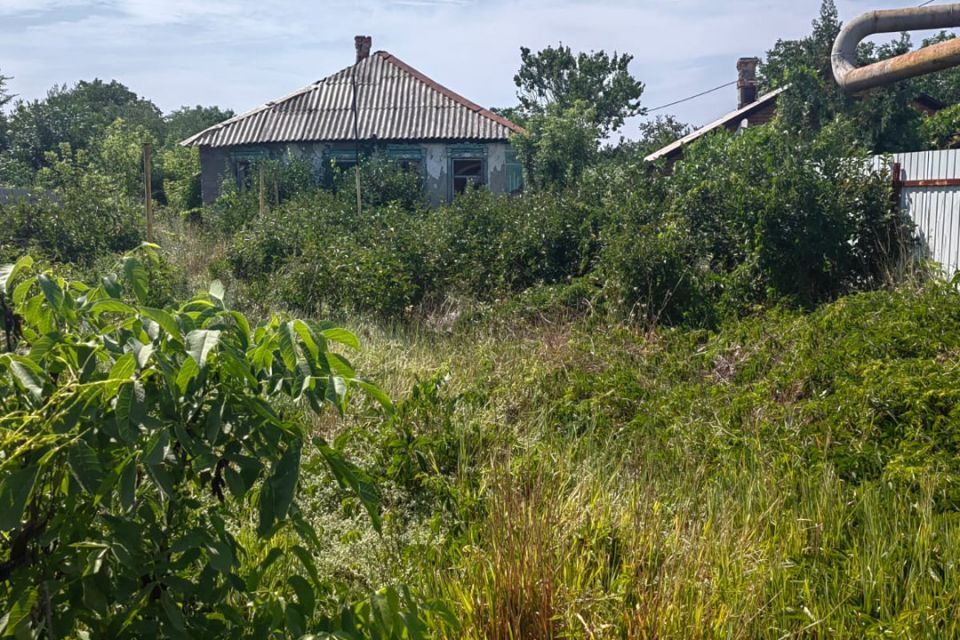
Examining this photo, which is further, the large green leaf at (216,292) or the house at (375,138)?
the house at (375,138)

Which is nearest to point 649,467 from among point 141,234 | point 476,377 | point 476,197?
point 476,377

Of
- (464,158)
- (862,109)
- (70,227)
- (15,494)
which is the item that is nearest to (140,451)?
(15,494)

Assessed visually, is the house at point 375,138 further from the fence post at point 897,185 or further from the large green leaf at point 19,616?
the large green leaf at point 19,616

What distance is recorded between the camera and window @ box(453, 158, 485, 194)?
24.9m

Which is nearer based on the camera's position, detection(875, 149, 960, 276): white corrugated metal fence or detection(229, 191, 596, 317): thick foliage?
detection(875, 149, 960, 276): white corrugated metal fence

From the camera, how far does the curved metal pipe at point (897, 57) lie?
13.6 feet

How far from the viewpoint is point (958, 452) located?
502cm

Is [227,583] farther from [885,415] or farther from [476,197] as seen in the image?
[476,197]

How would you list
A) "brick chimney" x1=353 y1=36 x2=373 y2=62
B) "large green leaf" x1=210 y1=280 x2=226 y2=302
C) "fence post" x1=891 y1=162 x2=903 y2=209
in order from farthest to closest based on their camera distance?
"brick chimney" x1=353 y1=36 x2=373 y2=62 → "fence post" x1=891 y1=162 x2=903 y2=209 → "large green leaf" x1=210 y1=280 x2=226 y2=302

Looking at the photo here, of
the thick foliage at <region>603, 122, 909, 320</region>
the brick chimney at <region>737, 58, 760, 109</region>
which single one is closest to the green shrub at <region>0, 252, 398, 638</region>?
the thick foliage at <region>603, 122, 909, 320</region>

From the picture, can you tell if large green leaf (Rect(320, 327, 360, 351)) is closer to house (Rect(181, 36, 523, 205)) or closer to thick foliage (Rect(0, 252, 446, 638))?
thick foliage (Rect(0, 252, 446, 638))

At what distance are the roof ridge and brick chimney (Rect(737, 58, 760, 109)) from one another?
10347 mm

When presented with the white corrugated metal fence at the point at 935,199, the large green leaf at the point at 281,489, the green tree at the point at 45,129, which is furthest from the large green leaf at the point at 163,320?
the green tree at the point at 45,129

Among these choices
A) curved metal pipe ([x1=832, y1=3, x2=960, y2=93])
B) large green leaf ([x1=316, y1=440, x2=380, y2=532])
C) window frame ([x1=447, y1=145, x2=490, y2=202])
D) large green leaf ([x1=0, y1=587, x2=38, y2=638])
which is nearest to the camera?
large green leaf ([x1=0, y1=587, x2=38, y2=638])
